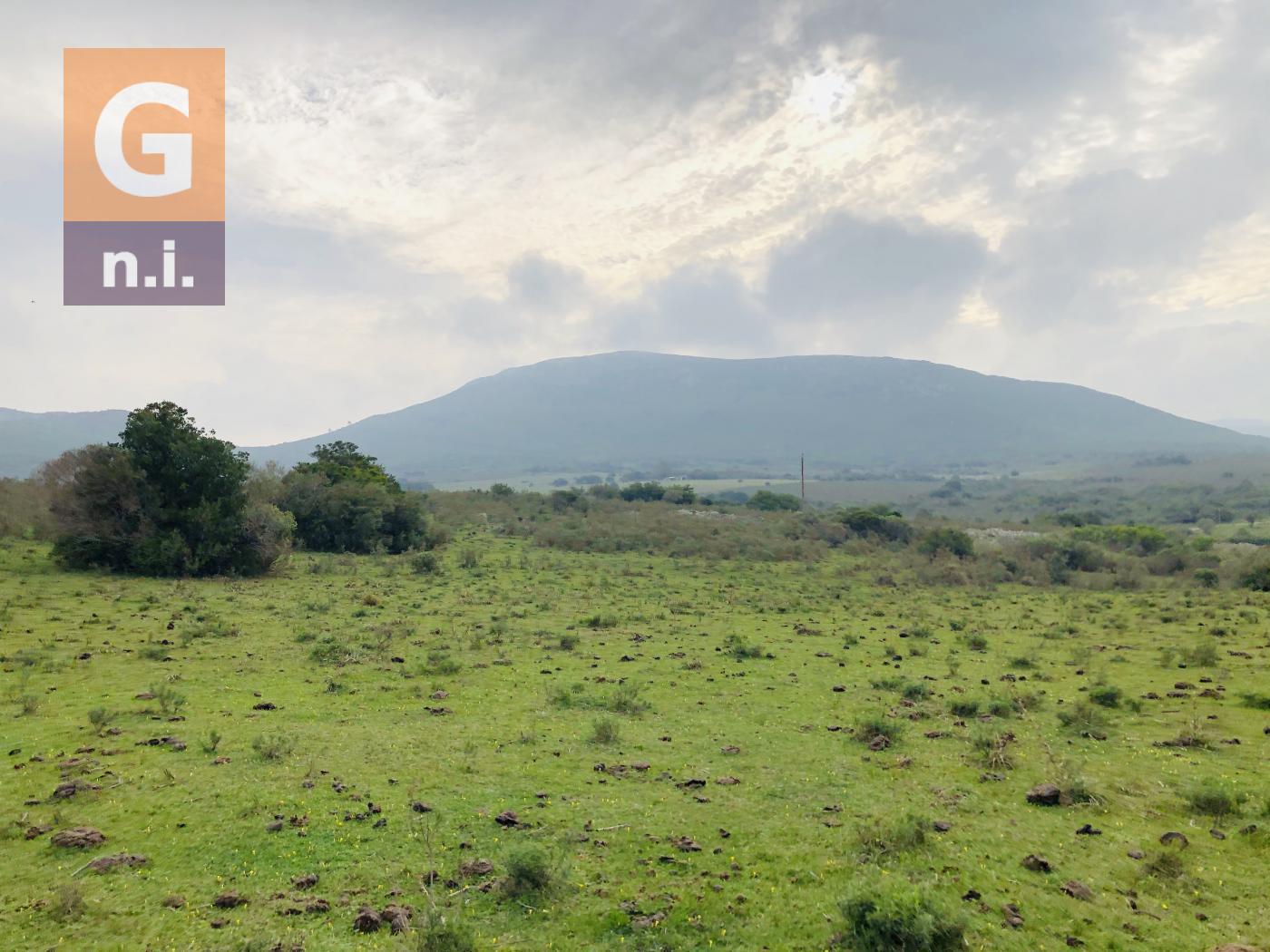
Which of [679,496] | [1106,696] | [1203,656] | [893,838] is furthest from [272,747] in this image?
[679,496]

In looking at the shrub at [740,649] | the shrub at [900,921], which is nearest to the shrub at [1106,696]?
the shrub at [740,649]

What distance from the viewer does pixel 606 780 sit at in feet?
40.5

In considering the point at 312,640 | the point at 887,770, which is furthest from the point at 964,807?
the point at 312,640

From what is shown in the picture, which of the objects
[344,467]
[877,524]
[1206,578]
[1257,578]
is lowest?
[1206,578]

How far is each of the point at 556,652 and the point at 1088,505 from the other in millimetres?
129579

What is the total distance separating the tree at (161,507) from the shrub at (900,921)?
3378 centimetres

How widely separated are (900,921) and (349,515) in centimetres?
4673

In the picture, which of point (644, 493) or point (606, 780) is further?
point (644, 493)

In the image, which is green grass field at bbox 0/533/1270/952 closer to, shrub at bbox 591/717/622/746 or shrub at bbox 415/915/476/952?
shrub at bbox 591/717/622/746

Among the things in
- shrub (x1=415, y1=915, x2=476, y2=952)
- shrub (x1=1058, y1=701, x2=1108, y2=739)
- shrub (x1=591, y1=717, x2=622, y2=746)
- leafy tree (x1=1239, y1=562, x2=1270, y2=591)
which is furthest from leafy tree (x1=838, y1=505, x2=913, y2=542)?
shrub (x1=415, y1=915, x2=476, y2=952)

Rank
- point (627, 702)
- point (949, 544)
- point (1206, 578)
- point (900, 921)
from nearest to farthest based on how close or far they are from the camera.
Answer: point (900, 921) → point (627, 702) → point (1206, 578) → point (949, 544)

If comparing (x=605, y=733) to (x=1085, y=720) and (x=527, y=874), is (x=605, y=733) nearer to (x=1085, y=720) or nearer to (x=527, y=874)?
(x=527, y=874)

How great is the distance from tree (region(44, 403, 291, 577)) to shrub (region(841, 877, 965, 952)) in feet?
111

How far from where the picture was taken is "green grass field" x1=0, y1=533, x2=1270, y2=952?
8219mm
